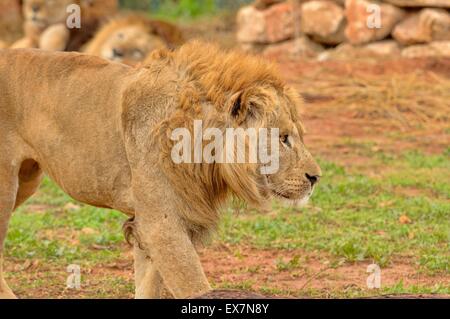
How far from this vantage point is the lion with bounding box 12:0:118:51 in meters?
13.1

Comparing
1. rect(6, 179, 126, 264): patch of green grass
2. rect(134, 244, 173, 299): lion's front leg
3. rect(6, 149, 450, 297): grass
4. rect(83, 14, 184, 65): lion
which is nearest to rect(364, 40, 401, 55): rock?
rect(83, 14, 184, 65): lion

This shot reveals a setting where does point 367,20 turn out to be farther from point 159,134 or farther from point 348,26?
point 159,134

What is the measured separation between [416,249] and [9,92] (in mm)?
3014

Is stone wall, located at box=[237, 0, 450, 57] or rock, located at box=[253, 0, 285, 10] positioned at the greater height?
rock, located at box=[253, 0, 285, 10]

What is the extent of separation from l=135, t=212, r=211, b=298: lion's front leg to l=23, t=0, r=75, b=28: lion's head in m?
9.04

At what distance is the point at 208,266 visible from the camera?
22.5 feet

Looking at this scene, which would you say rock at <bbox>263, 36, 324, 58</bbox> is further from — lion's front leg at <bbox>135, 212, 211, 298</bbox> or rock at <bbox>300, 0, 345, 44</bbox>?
lion's front leg at <bbox>135, 212, 211, 298</bbox>

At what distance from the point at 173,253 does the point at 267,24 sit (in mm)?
9723

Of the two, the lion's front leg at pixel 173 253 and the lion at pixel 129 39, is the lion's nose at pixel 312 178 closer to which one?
the lion's front leg at pixel 173 253

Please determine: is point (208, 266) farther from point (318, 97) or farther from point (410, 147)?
point (318, 97)

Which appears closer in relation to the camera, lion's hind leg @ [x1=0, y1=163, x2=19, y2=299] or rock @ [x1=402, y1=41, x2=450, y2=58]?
lion's hind leg @ [x1=0, y1=163, x2=19, y2=299]

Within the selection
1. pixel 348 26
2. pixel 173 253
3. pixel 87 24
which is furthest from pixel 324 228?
pixel 87 24

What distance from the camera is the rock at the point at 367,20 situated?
42.7 ft
